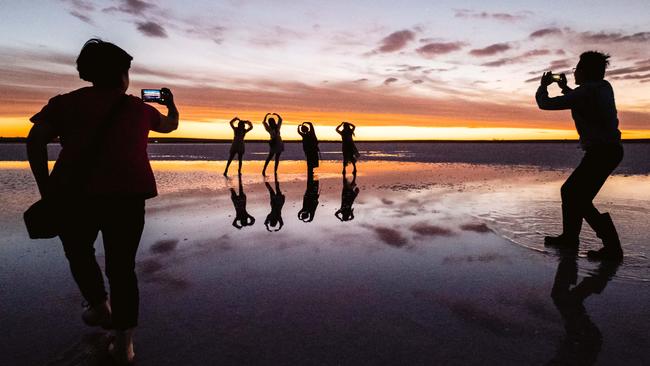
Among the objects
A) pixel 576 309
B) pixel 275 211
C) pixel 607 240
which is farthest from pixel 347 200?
pixel 576 309

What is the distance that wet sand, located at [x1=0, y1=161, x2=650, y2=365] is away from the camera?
2697 millimetres

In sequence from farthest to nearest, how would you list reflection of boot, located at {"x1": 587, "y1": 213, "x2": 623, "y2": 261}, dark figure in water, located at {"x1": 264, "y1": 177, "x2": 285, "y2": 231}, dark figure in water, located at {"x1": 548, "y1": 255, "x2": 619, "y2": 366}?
1. dark figure in water, located at {"x1": 264, "y1": 177, "x2": 285, "y2": 231}
2. reflection of boot, located at {"x1": 587, "y1": 213, "x2": 623, "y2": 261}
3. dark figure in water, located at {"x1": 548, "y1": 255, "x2": 619, "y2": 366}

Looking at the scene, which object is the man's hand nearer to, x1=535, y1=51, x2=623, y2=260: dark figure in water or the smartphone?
x1=535, y1=51, x2=623, y2=260: dark figure in water

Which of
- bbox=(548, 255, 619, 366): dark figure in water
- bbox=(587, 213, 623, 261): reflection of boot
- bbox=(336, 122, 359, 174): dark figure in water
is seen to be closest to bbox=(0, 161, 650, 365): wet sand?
bbox=(548, 255, 619, 366): dark figure in water

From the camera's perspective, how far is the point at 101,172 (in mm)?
2426

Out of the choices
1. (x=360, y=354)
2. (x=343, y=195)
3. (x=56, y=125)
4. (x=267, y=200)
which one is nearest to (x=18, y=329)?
(x=56, y=125)

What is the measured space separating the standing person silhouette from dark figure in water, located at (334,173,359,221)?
5.03 meters

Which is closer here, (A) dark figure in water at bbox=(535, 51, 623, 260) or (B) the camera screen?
(B) the camera screen

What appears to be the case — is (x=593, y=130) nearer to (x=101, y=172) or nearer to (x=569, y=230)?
(x=569, y=230)

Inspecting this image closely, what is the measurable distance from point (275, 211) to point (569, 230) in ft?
16.4

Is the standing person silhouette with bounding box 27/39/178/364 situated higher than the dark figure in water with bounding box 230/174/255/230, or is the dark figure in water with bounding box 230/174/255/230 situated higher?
the standing person silhouette with bounding box 27/39/178/364

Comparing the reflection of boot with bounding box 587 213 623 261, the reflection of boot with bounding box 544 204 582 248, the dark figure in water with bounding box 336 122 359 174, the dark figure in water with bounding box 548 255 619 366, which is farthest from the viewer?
the dark figure in water with bounding box 336 122 359 174

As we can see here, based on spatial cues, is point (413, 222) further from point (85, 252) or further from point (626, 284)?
point (85, 252)

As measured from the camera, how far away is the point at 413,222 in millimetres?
7062
